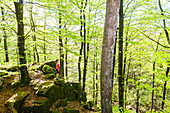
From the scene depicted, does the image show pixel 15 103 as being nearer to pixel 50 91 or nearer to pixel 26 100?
pixel 26 100

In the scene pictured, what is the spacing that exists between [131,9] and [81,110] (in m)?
8.73

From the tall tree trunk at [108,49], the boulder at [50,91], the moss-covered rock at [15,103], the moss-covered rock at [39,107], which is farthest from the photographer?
the boulder at [50,91]

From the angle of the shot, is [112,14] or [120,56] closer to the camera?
[112,14]

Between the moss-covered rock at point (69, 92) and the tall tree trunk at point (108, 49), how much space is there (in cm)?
502

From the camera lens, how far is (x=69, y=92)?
24.8ft

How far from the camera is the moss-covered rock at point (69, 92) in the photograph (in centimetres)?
740

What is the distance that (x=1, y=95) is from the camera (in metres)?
5.78

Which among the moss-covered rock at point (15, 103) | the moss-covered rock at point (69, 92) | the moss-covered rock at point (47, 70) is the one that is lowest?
the moss-covered rock at point (69, 92)

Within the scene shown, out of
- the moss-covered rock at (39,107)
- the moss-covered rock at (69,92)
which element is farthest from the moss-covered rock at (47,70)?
the moss-covered rock at (39,107)

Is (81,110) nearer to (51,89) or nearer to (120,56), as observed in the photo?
(51,89)

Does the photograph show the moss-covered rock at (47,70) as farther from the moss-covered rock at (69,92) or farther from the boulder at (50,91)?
the moss-covered rock at (69,92)

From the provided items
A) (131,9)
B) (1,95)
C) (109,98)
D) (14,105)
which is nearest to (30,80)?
(1,95)

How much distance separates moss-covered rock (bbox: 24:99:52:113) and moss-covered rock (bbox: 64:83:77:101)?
163cm

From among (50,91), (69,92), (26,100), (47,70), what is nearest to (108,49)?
(50,91)
